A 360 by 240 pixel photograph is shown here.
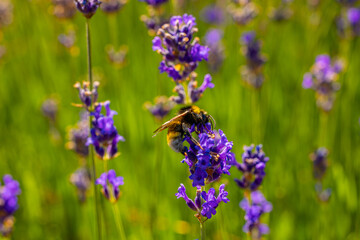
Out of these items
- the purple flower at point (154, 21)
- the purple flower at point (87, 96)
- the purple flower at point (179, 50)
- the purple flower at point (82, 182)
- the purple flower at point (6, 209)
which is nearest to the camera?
the purple flower at point (87, 96)

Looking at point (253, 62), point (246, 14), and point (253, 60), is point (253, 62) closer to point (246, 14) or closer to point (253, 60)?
point (253, 60)

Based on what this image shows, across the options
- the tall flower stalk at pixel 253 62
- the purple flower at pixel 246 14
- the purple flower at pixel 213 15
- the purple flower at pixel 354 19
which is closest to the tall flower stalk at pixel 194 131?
the tall flower stalk at pixel 253 62

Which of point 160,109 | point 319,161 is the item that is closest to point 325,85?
point 319,161

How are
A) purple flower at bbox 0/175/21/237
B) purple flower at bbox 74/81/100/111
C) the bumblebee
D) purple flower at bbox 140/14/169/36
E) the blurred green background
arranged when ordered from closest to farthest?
the bumblebee → purple flower at bbox 74/81/100/111 → purple flower at bbox 0/175/21/237 → purple flower at bbox 140/14/169/36 → the blurred green background

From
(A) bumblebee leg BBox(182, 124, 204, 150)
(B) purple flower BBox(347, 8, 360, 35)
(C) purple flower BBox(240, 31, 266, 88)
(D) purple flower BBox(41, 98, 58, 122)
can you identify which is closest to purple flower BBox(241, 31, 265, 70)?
(C) purple flower BBox(240, 31, 266, 88)

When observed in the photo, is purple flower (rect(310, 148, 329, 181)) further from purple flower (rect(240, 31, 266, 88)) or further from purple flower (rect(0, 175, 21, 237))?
purple flower (rect(0, 175, 21, 237))

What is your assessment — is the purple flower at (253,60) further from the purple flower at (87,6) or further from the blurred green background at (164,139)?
the purple flower at (87,6)

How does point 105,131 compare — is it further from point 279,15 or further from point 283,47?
point 283,47
